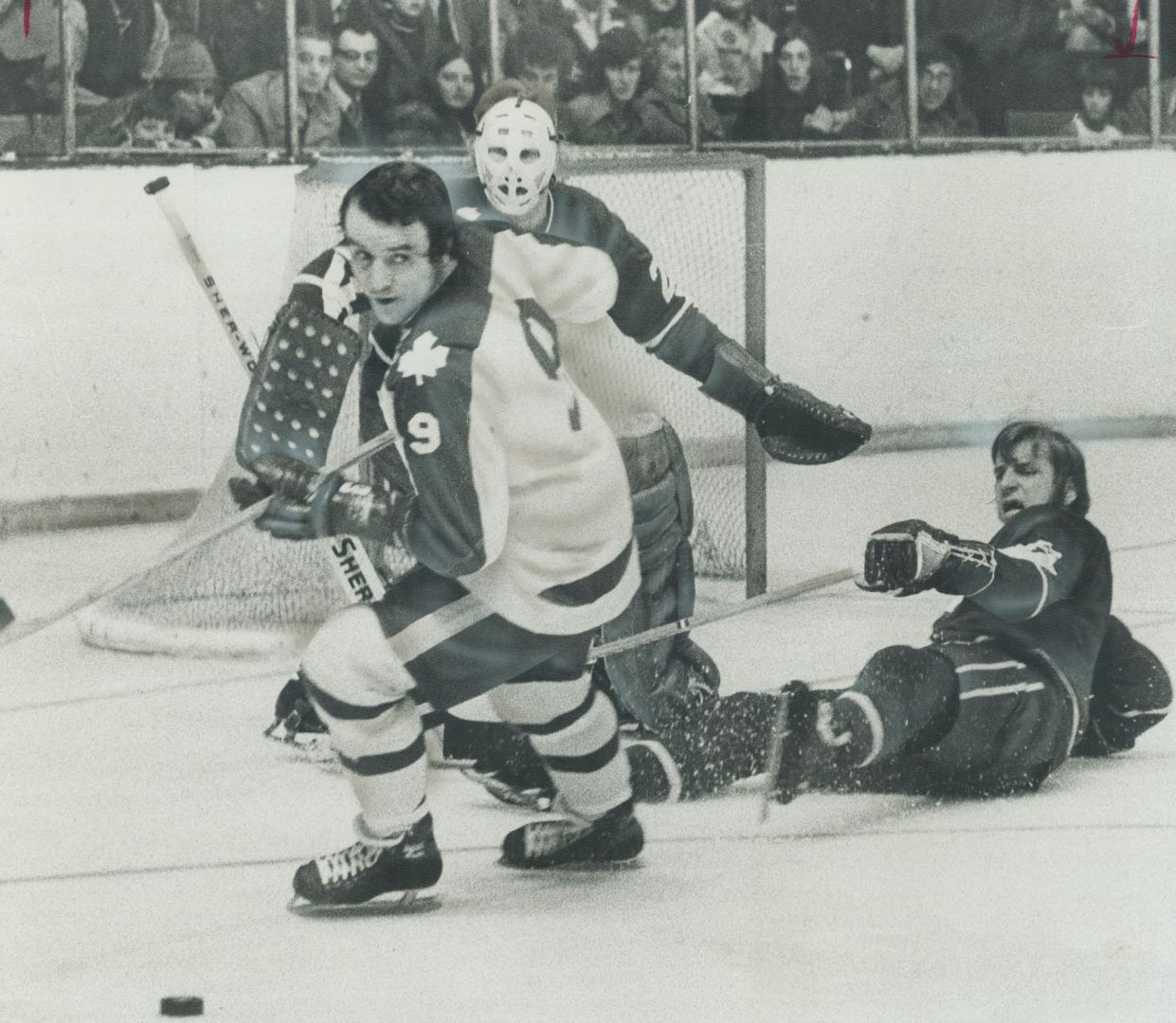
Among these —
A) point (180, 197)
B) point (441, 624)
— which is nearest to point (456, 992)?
point (441, 624)

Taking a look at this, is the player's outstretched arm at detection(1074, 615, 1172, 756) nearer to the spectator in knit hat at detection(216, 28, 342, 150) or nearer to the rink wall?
the rink wall

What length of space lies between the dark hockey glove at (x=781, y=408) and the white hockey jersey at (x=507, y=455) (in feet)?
1.41

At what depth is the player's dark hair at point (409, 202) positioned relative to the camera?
2176 mm

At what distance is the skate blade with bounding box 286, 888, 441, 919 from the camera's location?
92.4 inches

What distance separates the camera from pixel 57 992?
2.20m

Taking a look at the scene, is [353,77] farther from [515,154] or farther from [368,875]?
[368,875]

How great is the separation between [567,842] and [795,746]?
390mm

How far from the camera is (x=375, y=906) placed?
2.35 m

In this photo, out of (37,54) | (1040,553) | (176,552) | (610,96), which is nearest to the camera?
(1040,553)

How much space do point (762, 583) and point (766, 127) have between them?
892 millimetres

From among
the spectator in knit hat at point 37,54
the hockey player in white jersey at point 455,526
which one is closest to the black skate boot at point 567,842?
the hockey player in white jersey at point 455,526

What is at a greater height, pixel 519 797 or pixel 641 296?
pixel 641 296

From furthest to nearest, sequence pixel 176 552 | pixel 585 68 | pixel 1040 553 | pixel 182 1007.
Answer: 1. pixel 585 68
2. pixel 176 552
3. pixel 1040 553
4. pixel 182 1007

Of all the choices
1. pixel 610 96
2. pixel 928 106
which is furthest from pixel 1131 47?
pixel 610 96
